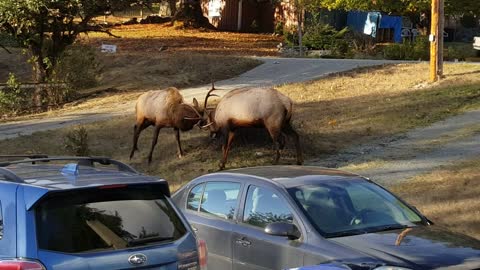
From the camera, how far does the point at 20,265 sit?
5.15 metres

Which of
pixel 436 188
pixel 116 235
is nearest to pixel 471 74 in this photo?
pixel 436 188

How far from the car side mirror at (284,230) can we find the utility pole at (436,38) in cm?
1717

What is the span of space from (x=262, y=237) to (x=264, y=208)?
1.03 ft

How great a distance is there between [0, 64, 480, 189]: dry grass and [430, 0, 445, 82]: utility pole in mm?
432

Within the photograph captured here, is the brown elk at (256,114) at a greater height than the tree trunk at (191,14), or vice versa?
the tree trunk at (191,14)

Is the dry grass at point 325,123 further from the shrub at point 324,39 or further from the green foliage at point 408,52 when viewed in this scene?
the shrub at point 324,39

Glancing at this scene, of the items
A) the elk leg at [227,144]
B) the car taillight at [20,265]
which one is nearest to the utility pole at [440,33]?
the elk leg at [227,144]

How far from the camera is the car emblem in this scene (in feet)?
18.1

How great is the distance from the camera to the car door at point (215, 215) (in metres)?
7.96

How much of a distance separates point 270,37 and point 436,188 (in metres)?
31.3

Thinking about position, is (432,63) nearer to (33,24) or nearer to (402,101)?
(402,101)

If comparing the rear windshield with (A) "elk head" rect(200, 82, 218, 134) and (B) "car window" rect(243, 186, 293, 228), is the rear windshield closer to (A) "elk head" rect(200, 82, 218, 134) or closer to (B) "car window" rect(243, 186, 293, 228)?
(B) "car window" rect(243, 186, 293, 228)

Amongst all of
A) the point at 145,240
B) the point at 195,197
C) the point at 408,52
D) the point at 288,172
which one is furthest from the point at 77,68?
the point at 145,240

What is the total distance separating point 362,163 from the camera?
589 inches
